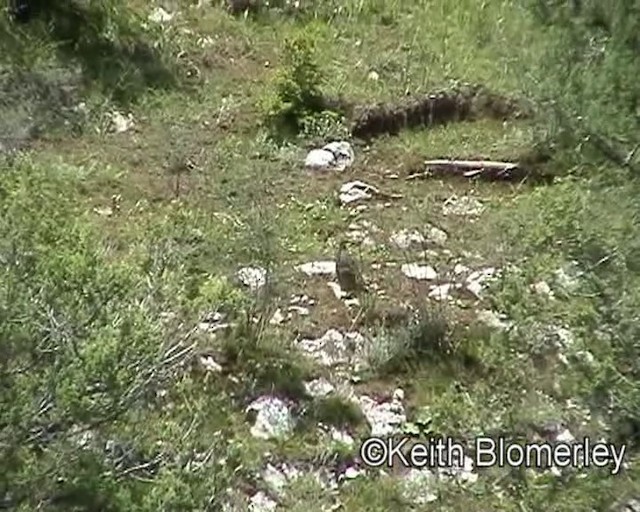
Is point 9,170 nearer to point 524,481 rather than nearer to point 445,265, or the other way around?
point 524,481

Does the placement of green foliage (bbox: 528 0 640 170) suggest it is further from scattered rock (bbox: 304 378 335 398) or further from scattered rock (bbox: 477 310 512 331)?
scattered rock (bbox: 304 378 335 398)

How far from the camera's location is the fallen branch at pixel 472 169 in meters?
6.23

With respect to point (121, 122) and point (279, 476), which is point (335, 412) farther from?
point (121, 122)

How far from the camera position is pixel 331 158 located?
6.31m

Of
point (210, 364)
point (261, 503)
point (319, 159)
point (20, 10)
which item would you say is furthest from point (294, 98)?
point (261, 503)

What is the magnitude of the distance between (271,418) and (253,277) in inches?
34.2

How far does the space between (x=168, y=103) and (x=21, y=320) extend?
372 cm

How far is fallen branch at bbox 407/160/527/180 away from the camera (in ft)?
20.5

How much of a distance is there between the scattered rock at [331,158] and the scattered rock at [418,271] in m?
1.03

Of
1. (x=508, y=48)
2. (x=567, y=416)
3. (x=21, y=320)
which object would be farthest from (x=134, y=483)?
(x=508, y=48)

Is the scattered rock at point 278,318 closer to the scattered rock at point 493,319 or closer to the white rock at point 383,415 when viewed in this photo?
the white rock at point 383,415

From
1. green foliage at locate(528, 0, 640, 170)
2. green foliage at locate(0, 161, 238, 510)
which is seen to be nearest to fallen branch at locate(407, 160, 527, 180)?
green foliage at locate(528, 0, 640, 170)

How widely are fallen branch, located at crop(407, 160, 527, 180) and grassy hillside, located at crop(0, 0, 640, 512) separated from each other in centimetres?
3

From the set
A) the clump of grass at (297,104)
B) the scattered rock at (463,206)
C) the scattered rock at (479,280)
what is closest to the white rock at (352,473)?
the scattered rock at (479,280)
